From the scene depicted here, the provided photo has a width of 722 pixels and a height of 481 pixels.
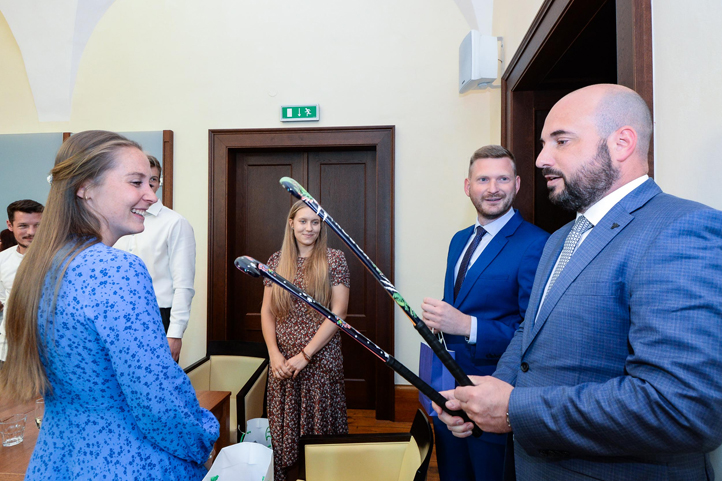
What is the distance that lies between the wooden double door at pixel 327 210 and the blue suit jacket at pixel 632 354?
2.69m

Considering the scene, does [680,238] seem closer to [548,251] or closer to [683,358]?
[683,358]

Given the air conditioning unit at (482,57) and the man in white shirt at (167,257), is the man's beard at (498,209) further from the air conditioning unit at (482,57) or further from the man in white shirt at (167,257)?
the man in white shirt at (167,257)

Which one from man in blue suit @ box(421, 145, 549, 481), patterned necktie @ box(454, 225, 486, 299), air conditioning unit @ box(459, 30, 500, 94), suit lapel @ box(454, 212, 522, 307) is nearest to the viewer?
man in blue suit @ box(421, 145, 549, 481)

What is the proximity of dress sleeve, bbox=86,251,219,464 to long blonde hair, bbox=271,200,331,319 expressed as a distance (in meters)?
1.37

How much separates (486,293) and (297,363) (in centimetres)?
113

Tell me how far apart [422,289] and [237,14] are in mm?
2716

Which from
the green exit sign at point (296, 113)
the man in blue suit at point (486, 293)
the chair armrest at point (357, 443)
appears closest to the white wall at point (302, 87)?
the green exit sign at point (296, 113)

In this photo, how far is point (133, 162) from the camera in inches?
44.8

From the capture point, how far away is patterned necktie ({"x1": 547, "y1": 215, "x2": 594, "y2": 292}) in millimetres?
1118

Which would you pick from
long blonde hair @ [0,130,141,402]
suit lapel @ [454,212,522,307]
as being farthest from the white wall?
long blonde hair @ [0,130,141,402]

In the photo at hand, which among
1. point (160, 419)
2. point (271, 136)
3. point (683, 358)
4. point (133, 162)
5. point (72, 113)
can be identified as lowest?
point (160, 419)

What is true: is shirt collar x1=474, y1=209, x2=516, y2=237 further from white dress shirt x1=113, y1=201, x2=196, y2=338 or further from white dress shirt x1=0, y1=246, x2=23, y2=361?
white dress shirt x1=0, y1=246, x2=23, y2=361

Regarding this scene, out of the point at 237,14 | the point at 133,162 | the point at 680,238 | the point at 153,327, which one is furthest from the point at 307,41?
the point at 680,238

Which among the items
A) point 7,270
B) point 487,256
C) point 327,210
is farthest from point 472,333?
point 7,270
